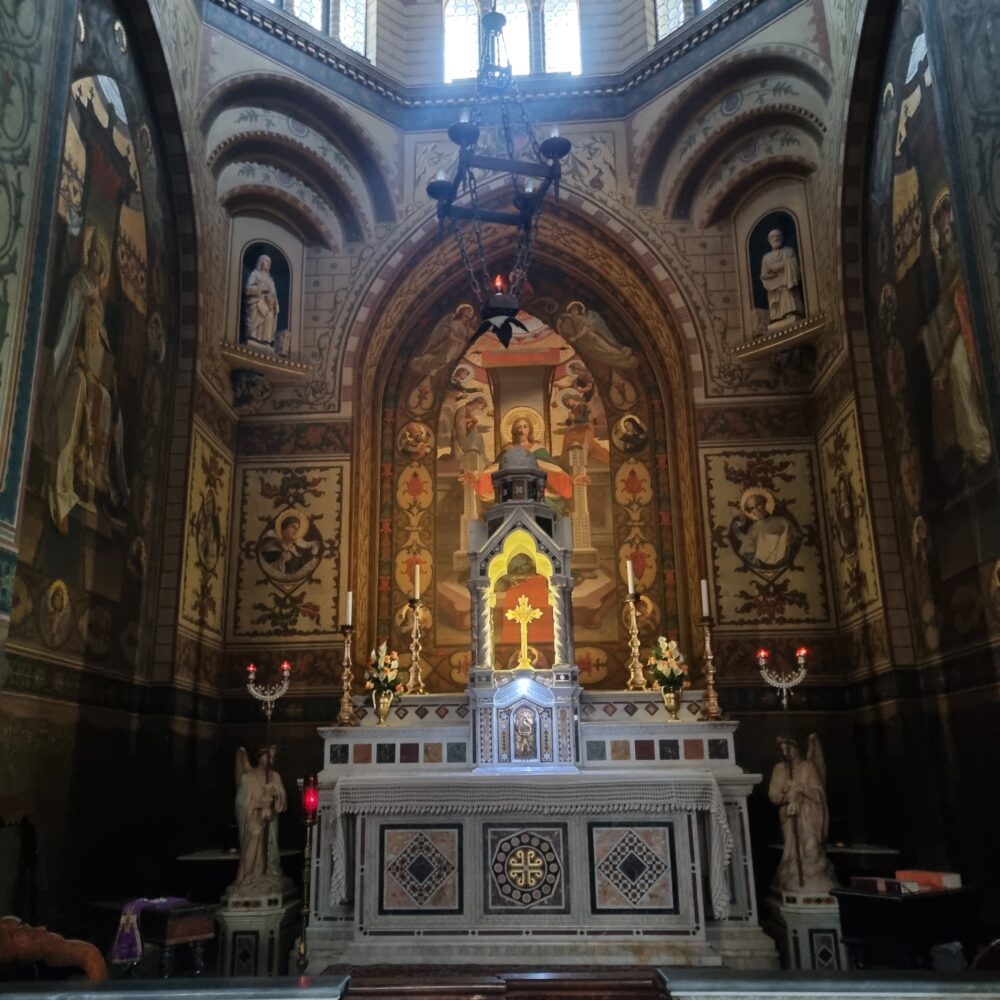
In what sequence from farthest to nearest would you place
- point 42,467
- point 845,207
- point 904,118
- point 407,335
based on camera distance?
point 407,335
point 845,207
point 904,118
point 42,467

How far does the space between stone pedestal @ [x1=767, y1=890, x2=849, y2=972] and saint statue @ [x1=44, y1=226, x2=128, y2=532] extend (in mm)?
8240

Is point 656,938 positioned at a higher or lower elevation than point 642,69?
lower

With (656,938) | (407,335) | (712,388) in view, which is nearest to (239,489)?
(407,335)

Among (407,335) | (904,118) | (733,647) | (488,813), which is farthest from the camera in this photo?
(407,335)

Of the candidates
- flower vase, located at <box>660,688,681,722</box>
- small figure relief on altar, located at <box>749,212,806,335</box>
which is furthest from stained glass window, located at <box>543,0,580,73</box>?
flower vase, located at <box>660,688,681,722</box>

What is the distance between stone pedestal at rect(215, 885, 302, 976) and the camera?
9539mm

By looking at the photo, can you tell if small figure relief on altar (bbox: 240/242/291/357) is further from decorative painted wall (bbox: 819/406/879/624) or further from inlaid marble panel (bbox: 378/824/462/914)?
decorative painted wall (bbox: 819/406/879/624)

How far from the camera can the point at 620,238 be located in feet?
47.4

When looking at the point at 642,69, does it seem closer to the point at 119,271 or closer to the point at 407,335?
the point at 407,335

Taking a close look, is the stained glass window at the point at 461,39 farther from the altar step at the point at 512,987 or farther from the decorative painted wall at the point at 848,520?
the altar step at the point at 512,987

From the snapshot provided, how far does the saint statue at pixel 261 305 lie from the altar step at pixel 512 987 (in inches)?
348

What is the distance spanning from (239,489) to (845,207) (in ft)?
29.9

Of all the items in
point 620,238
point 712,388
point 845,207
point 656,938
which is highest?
point 620,238

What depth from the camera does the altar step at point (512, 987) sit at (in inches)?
290
